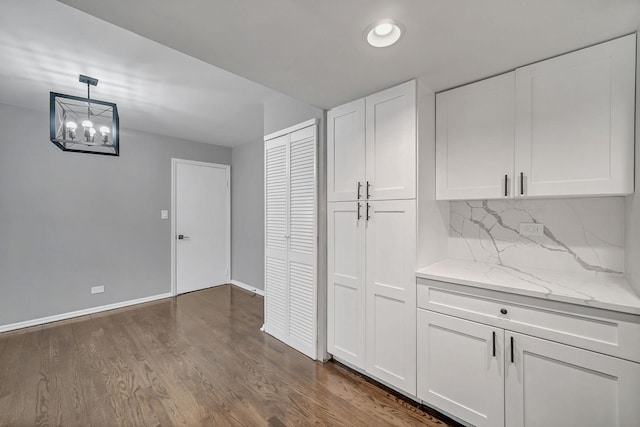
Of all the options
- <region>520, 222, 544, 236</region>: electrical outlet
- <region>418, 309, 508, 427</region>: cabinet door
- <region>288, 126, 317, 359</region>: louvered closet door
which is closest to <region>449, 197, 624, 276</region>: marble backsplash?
<region>520, 222, 544, 236</region>: electrical outlet

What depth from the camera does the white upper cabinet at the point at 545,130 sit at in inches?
54.5

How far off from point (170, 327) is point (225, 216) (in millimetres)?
2165

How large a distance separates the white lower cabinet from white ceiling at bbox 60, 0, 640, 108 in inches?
53.7

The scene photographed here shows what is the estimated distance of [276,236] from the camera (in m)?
2.79

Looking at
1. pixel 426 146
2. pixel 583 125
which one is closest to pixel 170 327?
pixel 426 146

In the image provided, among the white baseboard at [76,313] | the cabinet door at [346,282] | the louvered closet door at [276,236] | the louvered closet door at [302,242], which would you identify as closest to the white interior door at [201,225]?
the white baseboard at [76,313]

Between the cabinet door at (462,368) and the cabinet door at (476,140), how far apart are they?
2.82 feet

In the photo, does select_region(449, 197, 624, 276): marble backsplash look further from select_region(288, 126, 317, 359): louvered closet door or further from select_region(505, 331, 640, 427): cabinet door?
select_region(288, 126, 317, 359): louvered closet door

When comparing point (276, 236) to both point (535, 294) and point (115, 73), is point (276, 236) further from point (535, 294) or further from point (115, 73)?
point (535, 294)

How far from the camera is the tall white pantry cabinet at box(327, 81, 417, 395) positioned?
182cm

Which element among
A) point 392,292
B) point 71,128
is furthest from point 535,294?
point 71,128

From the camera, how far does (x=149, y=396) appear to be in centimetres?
193

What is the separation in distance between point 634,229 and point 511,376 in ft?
3.19

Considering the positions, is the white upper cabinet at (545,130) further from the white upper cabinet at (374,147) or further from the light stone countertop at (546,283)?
the light stone countertop at (546,283)
